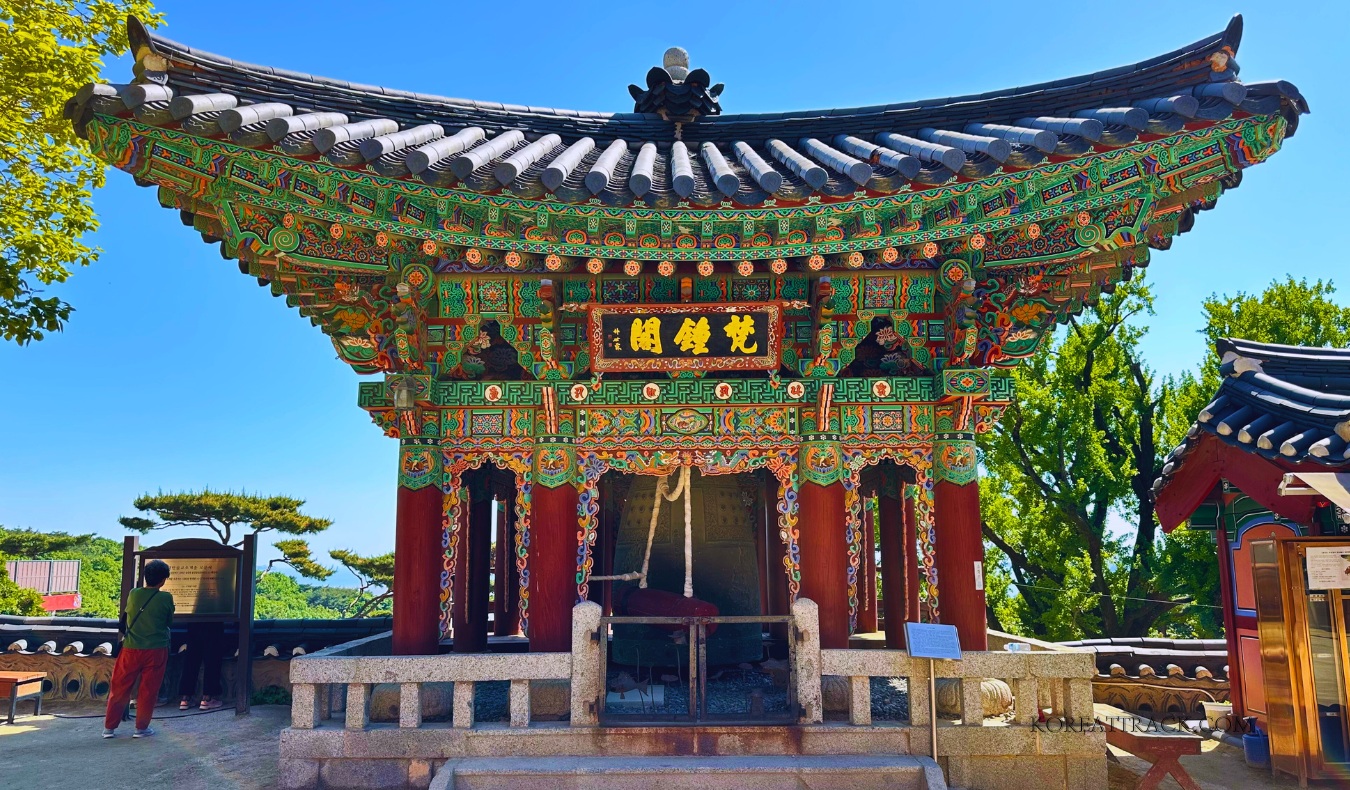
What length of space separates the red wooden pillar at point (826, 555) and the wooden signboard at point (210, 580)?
20.9 ft

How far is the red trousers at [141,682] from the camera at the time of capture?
8258 mm

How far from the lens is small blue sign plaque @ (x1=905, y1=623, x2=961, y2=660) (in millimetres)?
6277

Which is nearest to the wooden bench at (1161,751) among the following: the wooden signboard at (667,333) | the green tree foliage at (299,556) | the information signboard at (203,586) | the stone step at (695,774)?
the stone step at (695,774)

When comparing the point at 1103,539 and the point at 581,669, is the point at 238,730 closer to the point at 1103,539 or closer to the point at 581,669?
the point at 581,669

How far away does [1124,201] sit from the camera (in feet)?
21.8

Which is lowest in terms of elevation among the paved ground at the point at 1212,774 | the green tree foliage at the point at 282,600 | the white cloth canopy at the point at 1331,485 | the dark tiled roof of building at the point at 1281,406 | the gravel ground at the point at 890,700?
the green tree foliage at the point at 282,600

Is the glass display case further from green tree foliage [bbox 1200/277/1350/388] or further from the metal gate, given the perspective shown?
green tree foliage [bbox 1200/277/1350/388]

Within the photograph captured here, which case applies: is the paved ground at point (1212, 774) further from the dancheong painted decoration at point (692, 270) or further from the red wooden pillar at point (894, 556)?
the red wooden pillar at point (894, 556)

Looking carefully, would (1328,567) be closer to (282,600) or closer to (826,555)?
(826,555)

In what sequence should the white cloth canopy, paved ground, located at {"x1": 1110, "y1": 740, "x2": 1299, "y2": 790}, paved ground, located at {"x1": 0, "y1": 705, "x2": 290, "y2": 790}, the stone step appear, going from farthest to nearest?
paved ground, located at {"x1": 1110, "y1": 740, "x2": 1299, "y2": 790} < paved ground, located at {"x1": 0, "y1": 705, "x2": 290, "y2": 790} < the stone step < the white cloth canopy

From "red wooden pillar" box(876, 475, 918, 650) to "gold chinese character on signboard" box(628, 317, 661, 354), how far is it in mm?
3770

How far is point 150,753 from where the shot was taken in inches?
300

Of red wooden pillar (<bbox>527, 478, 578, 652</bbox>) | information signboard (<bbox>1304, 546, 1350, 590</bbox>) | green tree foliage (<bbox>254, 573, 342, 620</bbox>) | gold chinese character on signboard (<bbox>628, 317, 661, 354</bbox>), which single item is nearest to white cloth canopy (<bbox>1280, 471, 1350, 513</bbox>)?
information signboard (<bbox>1304, 546, 1350, 590</bbox>)

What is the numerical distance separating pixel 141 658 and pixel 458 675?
4081mm
